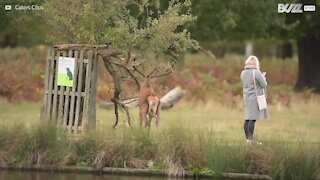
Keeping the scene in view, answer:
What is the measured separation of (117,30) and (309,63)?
65.5 ft

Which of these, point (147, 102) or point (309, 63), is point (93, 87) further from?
point (309, 63)

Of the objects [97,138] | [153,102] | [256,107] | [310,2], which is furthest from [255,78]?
[310,2]

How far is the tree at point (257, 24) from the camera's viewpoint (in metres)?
29.7

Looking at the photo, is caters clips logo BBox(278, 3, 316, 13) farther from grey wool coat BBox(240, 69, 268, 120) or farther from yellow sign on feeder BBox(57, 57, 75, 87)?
yellow sign on feeder BBox(57, 57, 75, 87)

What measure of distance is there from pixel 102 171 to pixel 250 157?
2572 mm

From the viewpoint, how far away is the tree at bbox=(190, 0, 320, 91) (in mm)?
29703

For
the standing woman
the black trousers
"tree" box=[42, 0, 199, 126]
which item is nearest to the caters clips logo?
the standing woman

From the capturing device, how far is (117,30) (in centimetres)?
1461

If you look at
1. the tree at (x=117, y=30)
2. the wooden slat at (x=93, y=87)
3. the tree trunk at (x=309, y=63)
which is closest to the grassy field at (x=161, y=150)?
the wooden slat at (x=93, y=87)

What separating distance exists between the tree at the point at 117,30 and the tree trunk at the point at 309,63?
18.0m

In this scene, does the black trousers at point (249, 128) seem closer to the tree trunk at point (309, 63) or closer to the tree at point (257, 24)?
the tree at point (257, 24)

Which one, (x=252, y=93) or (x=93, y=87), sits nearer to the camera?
(x=252, y=93)

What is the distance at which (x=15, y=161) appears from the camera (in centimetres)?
1327

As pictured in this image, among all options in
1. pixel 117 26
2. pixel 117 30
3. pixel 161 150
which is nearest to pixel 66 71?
pixel 117 26
